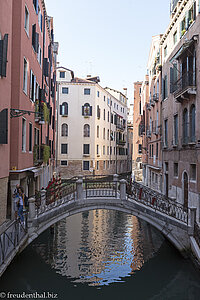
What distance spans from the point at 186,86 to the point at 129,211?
713 centimetres

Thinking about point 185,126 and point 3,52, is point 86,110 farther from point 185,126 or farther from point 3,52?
point 3,52

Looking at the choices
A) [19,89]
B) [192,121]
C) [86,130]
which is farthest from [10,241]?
[86,130]

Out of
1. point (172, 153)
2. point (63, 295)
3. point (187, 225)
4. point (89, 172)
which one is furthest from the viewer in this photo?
point (89, 172)

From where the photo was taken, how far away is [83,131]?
42656 millimetres

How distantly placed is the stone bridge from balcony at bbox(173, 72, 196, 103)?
225 inches

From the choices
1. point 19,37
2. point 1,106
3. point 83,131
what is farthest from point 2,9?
point 83,131

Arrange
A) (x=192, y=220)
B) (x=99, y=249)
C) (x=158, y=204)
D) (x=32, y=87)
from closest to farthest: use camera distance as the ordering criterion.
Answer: (x=192, y=220), (x=158, y=204), (x=99, y=249), (x=32, y=87)

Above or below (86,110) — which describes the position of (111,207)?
below

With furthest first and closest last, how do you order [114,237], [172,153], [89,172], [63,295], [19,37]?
[89,172] < [172,153] < [114,237] < [19,37] < [63,295]

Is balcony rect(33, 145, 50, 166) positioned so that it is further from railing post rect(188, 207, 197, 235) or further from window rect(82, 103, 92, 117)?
window rect(82, 103, 92, 117)

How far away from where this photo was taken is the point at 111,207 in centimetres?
1318

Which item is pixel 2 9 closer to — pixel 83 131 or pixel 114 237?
pixel 114 237

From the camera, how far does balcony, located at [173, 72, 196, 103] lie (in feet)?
51.2

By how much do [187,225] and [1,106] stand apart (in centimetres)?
820
